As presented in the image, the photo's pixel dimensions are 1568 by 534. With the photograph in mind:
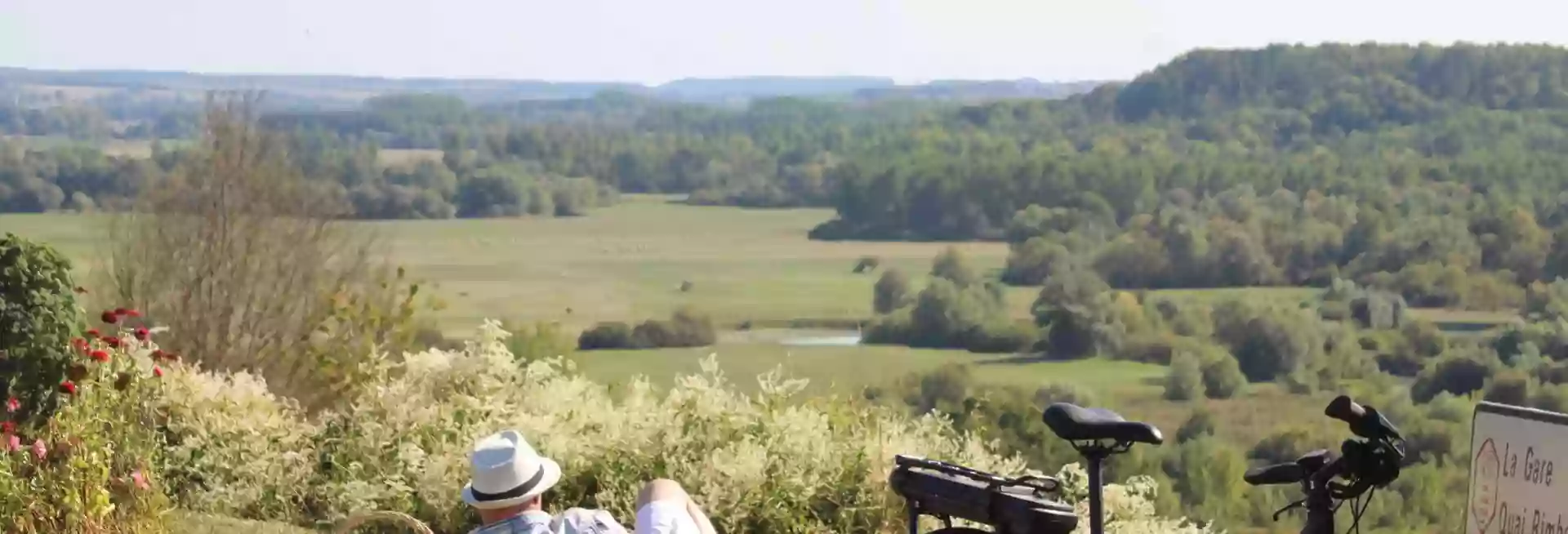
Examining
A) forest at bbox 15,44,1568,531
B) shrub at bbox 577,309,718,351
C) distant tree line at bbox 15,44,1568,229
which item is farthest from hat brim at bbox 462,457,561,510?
distant tree line at bbox 15,44,1568,229

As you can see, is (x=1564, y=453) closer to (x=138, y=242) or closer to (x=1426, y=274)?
(x=138, y=242)

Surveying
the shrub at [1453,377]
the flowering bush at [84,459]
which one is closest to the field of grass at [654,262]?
the shrub at [1453,377]

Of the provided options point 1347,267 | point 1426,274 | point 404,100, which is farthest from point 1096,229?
point 404,100

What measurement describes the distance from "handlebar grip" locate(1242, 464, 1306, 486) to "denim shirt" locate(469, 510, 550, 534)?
1.72 metres

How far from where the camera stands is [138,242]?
13859 mm

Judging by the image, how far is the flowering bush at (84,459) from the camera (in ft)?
22.1

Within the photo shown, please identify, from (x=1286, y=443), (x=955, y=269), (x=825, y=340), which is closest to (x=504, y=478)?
(x=1286, y=443)

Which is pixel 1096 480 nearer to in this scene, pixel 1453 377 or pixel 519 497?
pixel 519 497

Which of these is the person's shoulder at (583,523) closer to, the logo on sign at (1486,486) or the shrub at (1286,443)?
the logo on sign at (1486,486)

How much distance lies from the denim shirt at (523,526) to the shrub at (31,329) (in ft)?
11.5

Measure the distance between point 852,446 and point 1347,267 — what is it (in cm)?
6420

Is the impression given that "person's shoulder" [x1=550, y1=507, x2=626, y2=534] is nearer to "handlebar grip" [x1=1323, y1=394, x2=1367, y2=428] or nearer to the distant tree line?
"handlebar grip" [x1=1323, y1=394, x2=1367, y2=428]

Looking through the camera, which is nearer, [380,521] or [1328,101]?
[380,521]

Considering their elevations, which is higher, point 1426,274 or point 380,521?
point 380,521
